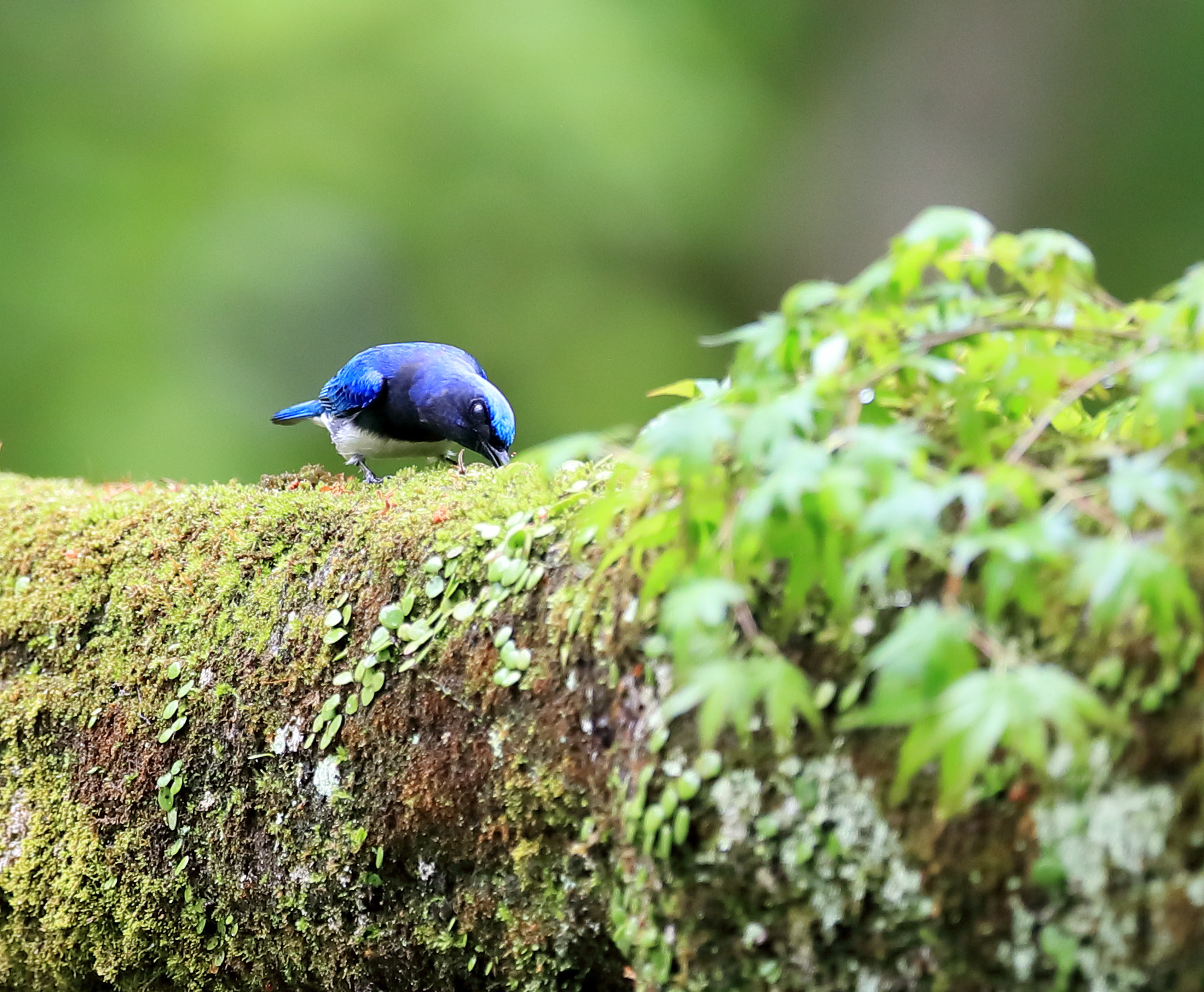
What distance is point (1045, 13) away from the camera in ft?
26.3

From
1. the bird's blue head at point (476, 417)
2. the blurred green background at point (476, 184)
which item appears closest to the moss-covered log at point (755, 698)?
the bird's blue head at point (476, 417)

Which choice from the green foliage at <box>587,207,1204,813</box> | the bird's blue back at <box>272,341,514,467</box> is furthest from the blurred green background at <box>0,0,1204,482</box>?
the green foliage at <box>587,207,1204,813</box>

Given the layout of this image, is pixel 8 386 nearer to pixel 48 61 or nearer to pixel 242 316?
pixel 242 316

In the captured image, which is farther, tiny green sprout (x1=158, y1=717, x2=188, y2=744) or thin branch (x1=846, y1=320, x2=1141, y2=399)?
tiny green sprout (x1=158, y1=717, x2=188, y2=744)

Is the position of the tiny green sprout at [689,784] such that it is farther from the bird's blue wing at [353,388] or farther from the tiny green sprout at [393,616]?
the bird's blue wing at [353,388]

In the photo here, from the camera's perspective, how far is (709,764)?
1767 mm

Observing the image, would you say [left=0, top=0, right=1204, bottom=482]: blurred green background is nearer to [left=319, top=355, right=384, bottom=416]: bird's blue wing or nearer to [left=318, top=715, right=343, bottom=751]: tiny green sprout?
[left=319, top=355, right=384, bottom=416]: bird's blue wing

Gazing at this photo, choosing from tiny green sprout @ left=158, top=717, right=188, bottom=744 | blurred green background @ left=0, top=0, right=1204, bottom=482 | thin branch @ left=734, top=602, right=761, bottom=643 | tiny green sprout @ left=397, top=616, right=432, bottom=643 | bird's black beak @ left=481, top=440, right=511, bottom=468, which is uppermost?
blurred green background @ left=0, top=0, right=1204, bottom=482

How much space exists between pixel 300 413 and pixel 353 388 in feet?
1.82

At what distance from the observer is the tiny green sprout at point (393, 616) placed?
7.88 ft

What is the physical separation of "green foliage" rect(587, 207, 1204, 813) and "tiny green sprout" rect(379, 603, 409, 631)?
697mm

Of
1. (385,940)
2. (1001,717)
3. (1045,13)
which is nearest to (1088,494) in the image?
(1001,717)

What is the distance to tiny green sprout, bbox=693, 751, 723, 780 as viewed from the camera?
5.79 ft

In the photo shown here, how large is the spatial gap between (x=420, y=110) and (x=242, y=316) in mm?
2114
